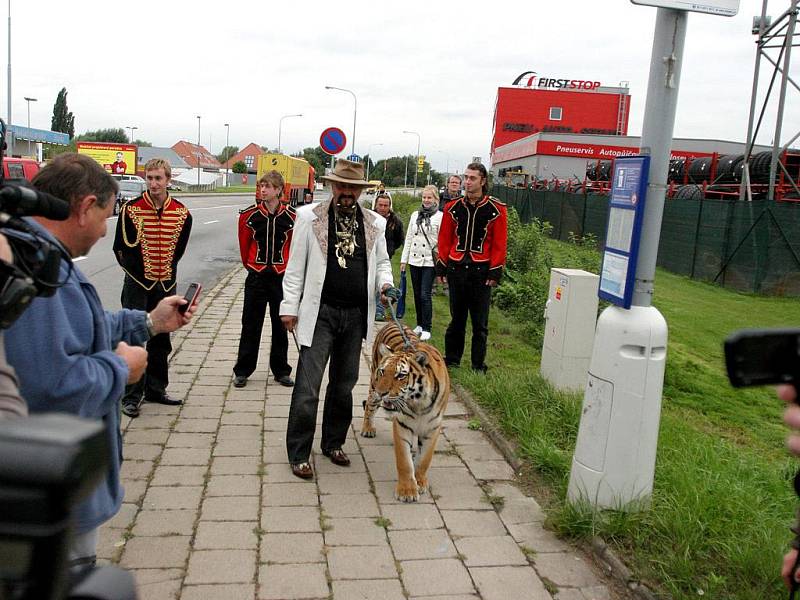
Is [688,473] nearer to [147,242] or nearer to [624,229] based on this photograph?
[624,229]

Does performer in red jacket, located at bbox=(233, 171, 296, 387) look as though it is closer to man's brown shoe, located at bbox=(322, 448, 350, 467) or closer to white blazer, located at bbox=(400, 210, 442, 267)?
man's brown shoe, located at bbox=(322, 448, 350, 467)

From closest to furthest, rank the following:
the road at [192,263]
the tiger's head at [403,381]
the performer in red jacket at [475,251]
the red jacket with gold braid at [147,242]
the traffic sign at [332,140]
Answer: the tiger's head at [403,381] → the red jacket with gold braid at [147,242] → the performer in red jacket at [475,251] → the road at [192,263] → the traffic sign at [332,140]

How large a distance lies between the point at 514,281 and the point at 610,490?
8192 millimetres

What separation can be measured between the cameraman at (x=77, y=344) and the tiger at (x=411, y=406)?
2.17 m

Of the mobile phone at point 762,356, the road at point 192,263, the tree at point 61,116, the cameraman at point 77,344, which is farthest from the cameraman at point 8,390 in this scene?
the tree at point 61,116

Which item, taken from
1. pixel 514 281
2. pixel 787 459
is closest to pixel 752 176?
pixel 514 281

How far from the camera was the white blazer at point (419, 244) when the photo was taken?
9398 mm

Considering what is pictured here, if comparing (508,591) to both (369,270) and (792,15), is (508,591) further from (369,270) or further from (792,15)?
(792,15)

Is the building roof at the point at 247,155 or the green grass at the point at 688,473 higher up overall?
the building roof at the point at 247,155

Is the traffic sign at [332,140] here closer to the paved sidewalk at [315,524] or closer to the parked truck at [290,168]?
the paved sidewalk at [315,524]

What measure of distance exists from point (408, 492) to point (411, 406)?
552 millimetres

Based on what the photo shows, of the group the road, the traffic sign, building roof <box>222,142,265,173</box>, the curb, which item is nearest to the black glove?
the curb

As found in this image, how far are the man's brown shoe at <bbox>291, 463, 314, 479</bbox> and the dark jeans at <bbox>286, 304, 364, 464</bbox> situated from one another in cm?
4

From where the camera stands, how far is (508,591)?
12.3 ft
